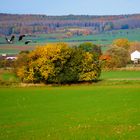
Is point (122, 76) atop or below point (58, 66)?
below

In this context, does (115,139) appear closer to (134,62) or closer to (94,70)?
(94,70)

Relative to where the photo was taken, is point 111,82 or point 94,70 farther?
point 94,70

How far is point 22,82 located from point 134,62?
2746 inches

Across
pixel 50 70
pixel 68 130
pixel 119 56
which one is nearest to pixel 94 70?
pixel 50 70

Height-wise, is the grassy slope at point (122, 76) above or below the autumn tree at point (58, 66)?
below

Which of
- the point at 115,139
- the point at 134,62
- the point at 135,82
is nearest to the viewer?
the point at 115,139

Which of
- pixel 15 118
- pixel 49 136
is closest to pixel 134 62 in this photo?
pixel 15 118

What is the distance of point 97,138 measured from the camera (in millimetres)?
18312

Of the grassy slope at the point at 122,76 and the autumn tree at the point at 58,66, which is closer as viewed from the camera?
the autumn tree at the point at 58,66

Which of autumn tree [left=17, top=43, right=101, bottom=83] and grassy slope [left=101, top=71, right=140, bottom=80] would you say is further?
grassy slope [left=101, top=71, right=140, bottom=80]

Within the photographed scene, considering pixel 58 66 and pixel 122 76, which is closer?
pixel 58 66

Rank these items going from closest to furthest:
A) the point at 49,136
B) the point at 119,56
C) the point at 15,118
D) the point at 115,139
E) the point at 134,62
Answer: the point at 115,139 → the point at 49,136 → the point at 15,118 → the point at 119,56 → the point at 134,62

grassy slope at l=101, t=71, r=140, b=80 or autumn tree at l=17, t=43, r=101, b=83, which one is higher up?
autumn tree at l=17, t=43, r=101, b=83

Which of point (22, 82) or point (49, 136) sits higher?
point (49, 136)
